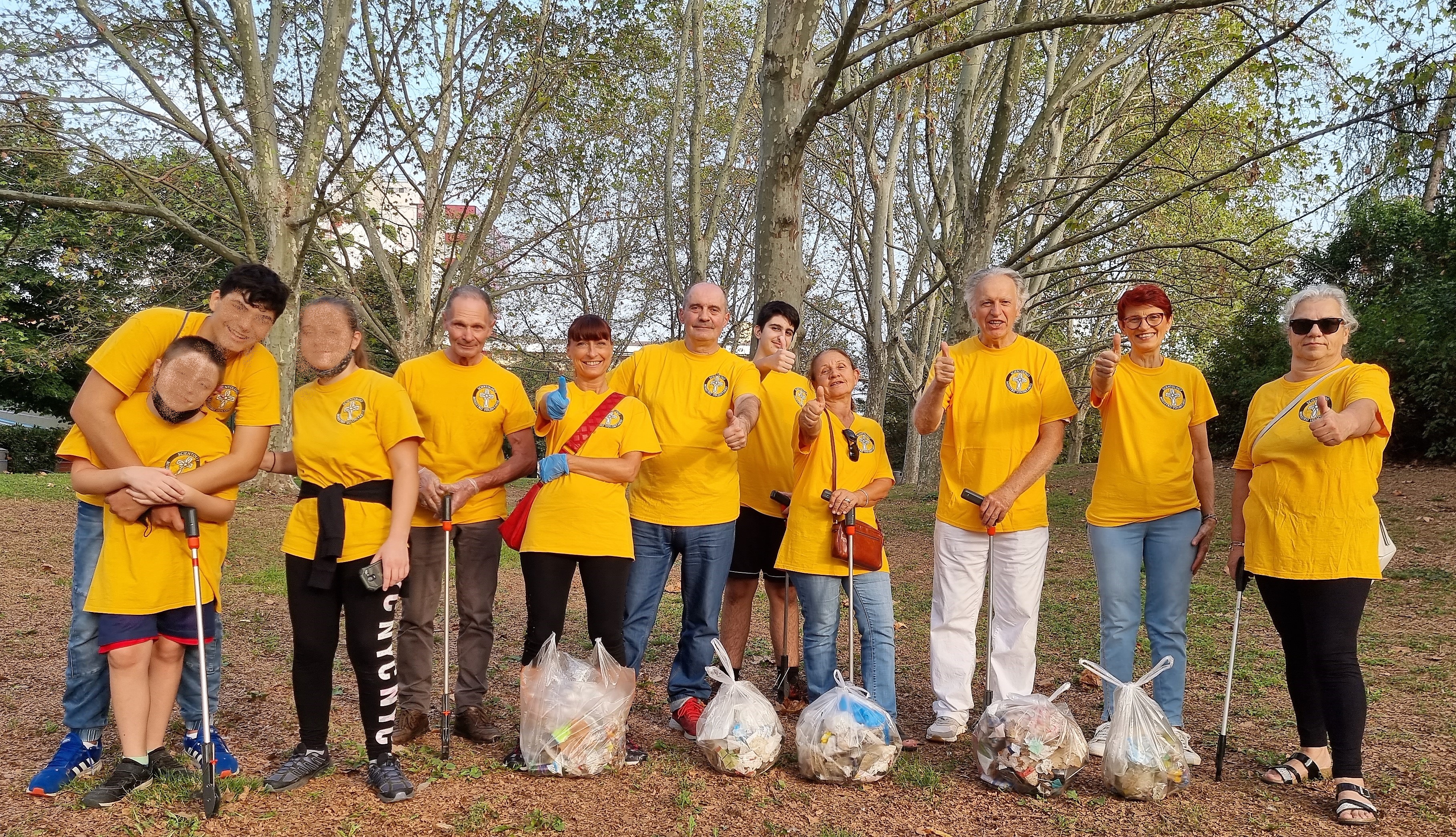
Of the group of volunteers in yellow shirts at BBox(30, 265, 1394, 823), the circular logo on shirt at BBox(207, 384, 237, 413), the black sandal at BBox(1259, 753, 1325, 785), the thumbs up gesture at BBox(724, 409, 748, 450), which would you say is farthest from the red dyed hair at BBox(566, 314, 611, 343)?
the black sandal at BBox(1259, 753, 1325, 785)

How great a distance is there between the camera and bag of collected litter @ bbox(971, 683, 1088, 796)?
360cm

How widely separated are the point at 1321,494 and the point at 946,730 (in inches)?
73.5

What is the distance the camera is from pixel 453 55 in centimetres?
1298

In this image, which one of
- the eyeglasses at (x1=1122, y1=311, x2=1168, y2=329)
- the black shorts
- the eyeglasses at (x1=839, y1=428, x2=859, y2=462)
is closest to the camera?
the eyeglasses at (x1=1122, y1=311, x2=1168, y2=329)

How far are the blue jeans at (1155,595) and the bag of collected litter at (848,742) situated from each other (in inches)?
44.7

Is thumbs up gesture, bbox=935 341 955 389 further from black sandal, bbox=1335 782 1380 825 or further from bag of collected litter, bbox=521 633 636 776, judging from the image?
black sandal, bbox=1335 782 1380 825

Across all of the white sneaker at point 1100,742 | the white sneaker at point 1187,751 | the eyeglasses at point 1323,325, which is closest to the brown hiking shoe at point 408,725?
the white sneaker at point 1100,742

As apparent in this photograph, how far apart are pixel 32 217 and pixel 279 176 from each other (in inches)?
445

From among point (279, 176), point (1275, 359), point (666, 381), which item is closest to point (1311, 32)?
point (1275, 359)

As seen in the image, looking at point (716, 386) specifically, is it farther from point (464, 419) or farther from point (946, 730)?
point (946, 730)

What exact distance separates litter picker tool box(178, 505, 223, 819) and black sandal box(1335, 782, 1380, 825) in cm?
410

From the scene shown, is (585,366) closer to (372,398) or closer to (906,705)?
(372,398)

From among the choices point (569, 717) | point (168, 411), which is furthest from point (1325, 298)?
point (168, 411)

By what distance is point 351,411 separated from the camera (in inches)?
139
